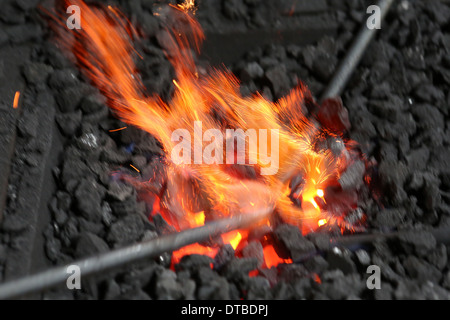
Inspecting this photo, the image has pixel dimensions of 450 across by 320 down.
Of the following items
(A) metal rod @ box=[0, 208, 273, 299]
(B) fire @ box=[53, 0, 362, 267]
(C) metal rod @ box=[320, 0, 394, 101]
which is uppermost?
(C) metal rod @ box=[320, 0, 394, 101]

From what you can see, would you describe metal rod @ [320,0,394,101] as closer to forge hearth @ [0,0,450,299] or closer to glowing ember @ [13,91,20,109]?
forge hearth @ [0,0,450,299]

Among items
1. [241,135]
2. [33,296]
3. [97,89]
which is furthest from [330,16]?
[33,296]

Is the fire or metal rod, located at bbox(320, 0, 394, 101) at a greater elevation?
metal rod, located at bbox(320, 0, 394, 101)

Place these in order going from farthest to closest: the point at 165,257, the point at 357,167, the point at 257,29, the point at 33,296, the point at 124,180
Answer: the point at 257,29 < the point at 357,167 < the point at 124,180 < the point at 165,257 < the point at 33,296

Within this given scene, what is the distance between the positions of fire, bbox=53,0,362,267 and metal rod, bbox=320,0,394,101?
0.15 m

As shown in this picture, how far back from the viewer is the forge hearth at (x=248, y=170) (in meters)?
2.22

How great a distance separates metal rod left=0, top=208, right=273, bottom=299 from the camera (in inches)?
75.4

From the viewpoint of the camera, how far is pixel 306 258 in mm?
2416

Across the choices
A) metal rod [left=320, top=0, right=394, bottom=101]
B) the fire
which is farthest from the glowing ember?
metal rod [left=320, top=0, right=394, bottom=101]

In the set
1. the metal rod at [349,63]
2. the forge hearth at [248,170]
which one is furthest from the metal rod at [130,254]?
the metal rod at [349,63]

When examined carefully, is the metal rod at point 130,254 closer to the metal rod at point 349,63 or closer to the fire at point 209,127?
the fire at point 209,127

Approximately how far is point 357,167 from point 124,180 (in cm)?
118

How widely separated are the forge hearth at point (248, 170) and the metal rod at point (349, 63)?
7 centimetres
